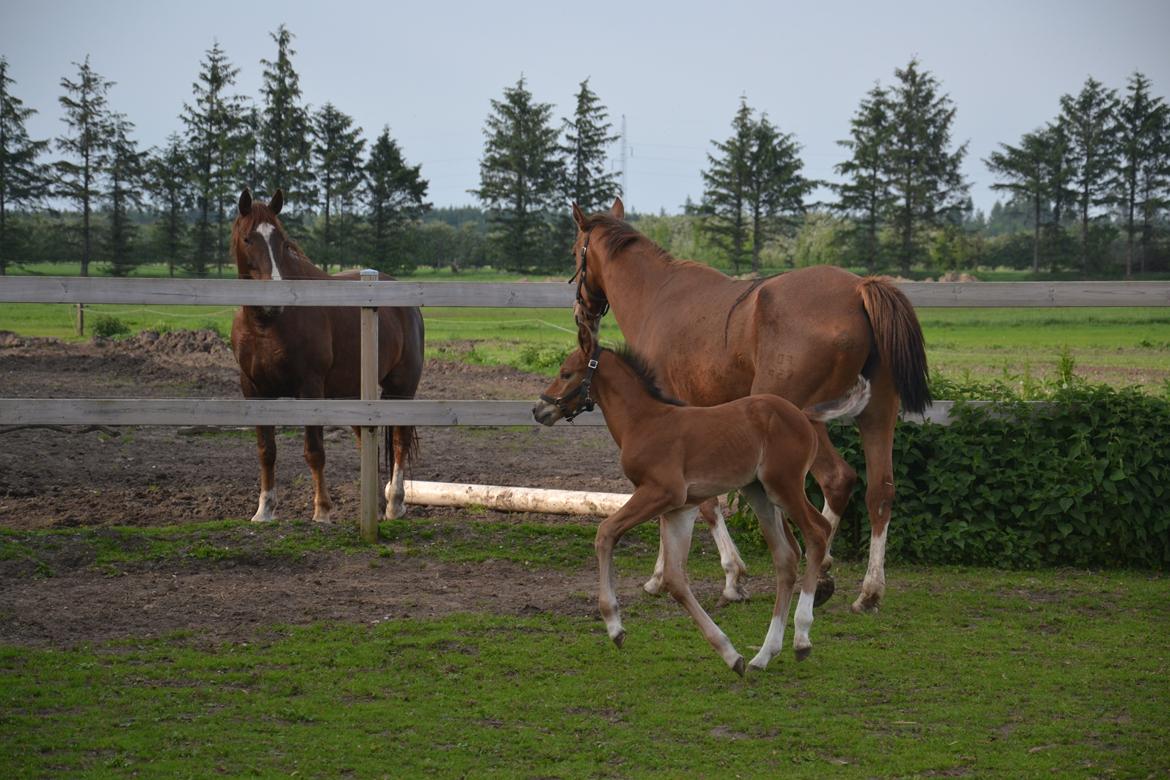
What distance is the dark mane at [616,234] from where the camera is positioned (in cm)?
784

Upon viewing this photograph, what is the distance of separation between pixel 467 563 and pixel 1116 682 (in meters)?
4.09

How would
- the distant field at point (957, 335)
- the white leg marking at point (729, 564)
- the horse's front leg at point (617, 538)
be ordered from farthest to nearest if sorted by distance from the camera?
the distant field at point (957, 335) < the white leg marking at point (729, 564) < the horse's front leg at point (617, 538)

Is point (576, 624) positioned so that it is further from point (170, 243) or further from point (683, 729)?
point (170, 243)

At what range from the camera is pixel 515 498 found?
8.84 m

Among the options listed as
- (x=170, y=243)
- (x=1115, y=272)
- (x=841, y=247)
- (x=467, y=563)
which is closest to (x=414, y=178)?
(x=170, y=243)

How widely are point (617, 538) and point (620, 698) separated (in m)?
0.84

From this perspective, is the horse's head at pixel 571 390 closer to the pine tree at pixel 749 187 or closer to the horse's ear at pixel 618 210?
the horse's ear at pixel 618 210

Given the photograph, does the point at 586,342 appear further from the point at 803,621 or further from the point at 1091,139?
the point at 1091,139

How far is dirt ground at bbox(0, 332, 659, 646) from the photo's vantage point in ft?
20.1

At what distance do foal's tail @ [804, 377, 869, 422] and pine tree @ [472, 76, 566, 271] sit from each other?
47709 millimetres

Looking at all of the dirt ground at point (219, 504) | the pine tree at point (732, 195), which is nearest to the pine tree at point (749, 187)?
the pine tree at point (732, 195)

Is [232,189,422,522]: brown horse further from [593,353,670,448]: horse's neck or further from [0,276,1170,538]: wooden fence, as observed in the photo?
[593,353,670,448]: horse's neck

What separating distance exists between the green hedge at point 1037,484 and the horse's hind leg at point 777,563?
6.64 feet

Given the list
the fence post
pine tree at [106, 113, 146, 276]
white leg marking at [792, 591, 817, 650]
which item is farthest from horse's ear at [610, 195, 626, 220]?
pine tree at [106, 113, 146, 276]
